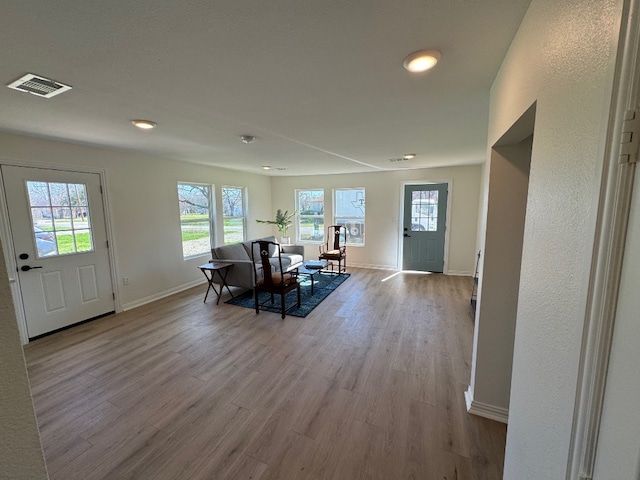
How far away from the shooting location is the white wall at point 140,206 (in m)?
3.17

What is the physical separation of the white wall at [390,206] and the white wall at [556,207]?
15.0ft

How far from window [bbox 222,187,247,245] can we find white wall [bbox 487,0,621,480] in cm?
533

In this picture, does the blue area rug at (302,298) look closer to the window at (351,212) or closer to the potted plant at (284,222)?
the window at (351,212)

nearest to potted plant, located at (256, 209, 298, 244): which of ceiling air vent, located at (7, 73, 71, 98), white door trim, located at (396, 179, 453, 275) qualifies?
white door trim, located at (396, 179, 453, 275)

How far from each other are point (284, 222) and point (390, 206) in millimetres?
2554

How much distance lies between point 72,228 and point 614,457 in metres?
4.65

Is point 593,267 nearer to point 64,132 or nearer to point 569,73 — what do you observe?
point 569,73

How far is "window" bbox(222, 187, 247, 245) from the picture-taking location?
18.6 ft

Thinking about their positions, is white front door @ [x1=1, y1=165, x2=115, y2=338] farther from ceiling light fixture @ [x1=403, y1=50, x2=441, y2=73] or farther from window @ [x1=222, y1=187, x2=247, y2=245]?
ceiling light fixture @ [x1=403, y1=50, x2=441, y2=73]

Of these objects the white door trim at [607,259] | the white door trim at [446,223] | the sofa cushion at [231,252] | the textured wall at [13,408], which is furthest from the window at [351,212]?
the textured wall at [13,408]

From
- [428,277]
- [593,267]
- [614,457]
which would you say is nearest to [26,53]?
[593,267]

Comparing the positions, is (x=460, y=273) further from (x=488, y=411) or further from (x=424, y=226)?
(x=488, y=411)

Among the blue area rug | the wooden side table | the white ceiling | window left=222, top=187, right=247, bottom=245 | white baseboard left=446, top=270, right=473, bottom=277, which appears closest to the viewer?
the white ceiling

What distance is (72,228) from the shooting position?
332 cm
